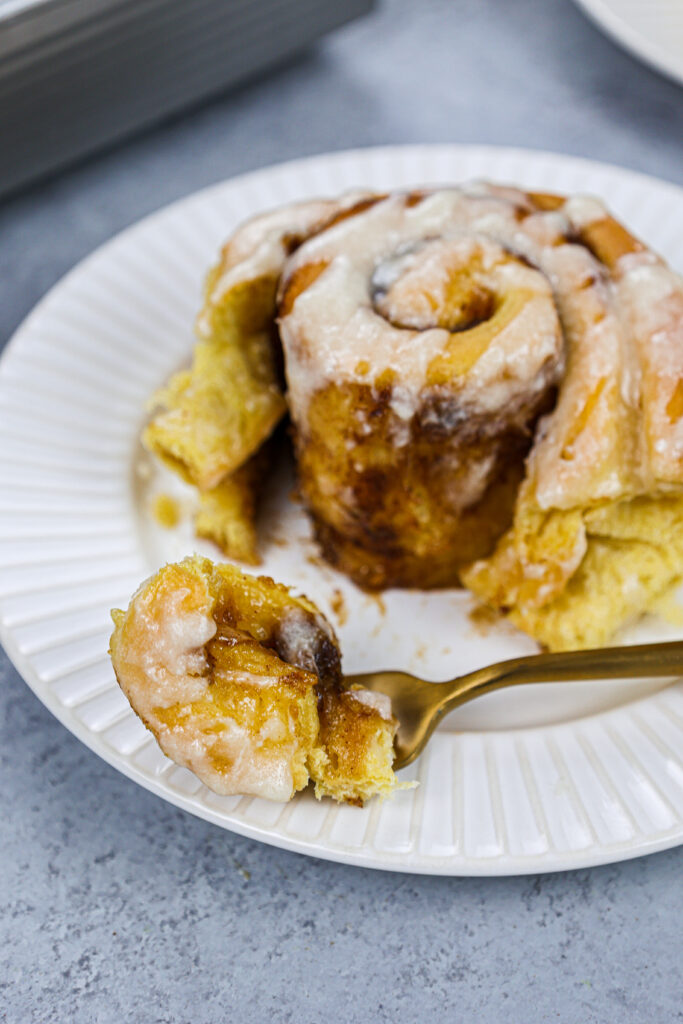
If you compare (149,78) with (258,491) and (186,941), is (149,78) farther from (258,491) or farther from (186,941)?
(186,941)

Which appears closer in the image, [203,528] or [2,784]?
[2,784]

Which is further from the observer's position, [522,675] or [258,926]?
[522,675]

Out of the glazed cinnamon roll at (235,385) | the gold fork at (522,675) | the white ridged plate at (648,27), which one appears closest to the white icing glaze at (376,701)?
the gold fork at (522,675)

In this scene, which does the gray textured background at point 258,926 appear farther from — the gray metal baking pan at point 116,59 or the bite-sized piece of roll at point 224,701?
the gray metal baking pan at point 116,59

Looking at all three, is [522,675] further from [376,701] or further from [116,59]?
[116,59]

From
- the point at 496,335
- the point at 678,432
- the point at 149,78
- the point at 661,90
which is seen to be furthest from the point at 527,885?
the point at 661,90

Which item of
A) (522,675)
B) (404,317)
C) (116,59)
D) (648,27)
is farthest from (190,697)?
(648,27)
